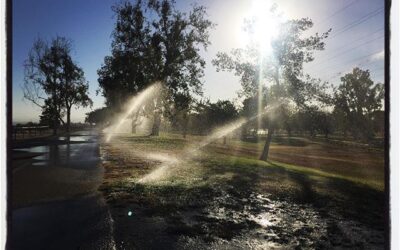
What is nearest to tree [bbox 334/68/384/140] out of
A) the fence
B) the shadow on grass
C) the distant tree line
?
the distant tree line

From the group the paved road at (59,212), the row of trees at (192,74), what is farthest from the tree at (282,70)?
the paved road at (59,212)

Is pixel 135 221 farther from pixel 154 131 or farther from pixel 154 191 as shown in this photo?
pixel 154 131

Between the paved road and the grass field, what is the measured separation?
407 millimetres

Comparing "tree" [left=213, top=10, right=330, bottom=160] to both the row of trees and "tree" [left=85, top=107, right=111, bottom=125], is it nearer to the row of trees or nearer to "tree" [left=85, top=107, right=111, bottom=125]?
the row of trees

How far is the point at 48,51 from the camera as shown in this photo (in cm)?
909

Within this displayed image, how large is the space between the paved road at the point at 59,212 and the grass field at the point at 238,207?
41 cm

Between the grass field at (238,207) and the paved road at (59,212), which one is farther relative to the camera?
the grass field at (238,207)

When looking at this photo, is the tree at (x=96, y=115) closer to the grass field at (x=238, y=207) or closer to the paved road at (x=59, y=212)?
the paved road at (x=59, y=212)

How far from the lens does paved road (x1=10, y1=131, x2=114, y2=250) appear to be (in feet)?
18.6

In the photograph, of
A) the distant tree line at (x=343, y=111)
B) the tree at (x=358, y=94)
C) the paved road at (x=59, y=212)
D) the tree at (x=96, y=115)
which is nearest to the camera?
the paved road at (x=59, y=212)

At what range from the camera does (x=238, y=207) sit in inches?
345

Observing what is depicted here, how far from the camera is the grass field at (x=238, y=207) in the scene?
21.0 ft

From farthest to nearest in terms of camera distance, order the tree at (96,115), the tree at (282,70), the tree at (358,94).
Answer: the tree at (96,115) → the tree at (282,70) → the tree at (358,94)

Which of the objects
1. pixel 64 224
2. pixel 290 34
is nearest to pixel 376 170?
→ pixel 290 34
